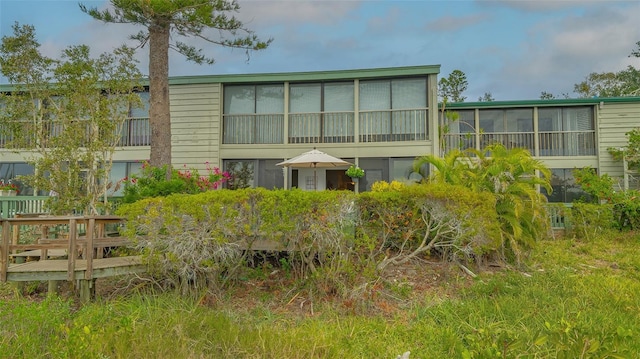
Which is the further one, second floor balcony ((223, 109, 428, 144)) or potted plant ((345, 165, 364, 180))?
second floor balcony ((223, 109, 428, 144))

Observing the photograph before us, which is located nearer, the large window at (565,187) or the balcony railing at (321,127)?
the balcony railing at (321,127)

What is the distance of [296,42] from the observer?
1625 centimetres

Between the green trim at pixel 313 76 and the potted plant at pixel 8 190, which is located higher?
the green trim at pixel 313 76

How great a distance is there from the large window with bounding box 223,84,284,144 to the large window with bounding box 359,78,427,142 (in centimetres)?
298

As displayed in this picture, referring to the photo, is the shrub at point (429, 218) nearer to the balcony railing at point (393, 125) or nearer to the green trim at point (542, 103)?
the balcony railing at point (393, 125)

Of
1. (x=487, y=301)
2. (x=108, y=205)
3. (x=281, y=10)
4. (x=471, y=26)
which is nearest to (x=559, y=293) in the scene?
(x=487, y=301)

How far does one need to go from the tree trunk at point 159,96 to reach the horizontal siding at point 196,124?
2956mm

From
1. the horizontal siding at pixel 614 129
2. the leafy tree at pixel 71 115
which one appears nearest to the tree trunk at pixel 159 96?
the leafy tree at pixel 71 115

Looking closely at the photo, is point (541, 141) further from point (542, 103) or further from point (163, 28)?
point (163, 28)

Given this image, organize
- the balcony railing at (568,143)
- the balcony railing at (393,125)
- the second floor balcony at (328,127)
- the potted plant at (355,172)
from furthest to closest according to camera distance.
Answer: the balcony railing at (568,143) < the second floor balcony at (328,127) < the balcony railing at (393,125) < the potted plant at (355,172)

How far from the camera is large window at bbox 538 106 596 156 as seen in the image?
49.4ft

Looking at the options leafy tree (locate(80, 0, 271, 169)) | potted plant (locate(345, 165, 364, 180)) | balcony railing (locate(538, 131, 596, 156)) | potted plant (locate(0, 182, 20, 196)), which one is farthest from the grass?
balcony railing (locate(538, 131, 596, 156))

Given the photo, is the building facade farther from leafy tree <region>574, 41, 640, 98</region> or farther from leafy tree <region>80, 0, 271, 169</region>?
leafy tree <region>574, 41, 640, 98</region>

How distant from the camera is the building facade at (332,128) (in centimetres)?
1327
